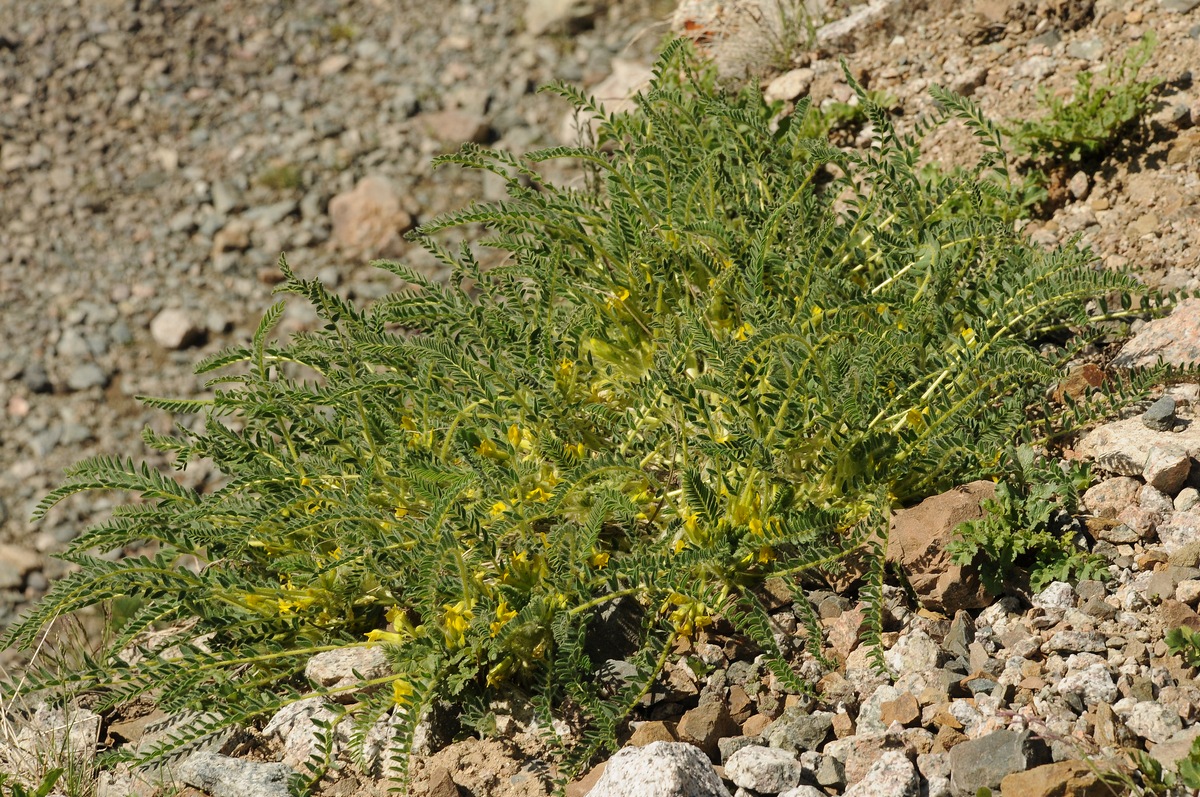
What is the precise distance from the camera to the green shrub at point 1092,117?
11.0 feet

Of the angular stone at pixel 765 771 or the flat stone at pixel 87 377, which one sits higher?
the angular stone at pixel 765 771

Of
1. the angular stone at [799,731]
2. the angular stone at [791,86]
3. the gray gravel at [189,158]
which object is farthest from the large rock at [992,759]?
the gray gravel at [189,158]

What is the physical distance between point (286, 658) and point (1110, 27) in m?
3.32

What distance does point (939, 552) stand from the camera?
2.41 metres

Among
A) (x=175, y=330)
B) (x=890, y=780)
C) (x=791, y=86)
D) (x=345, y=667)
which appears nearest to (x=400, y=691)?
(x=345, y=667)

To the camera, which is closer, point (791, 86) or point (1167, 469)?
point (1167, 469)

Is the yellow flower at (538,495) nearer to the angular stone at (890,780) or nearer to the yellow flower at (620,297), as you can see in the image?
the yellow flower at (620,297)

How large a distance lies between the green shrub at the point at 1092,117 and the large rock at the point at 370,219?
417 centimetres

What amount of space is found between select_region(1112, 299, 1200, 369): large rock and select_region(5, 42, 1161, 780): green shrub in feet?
0.79

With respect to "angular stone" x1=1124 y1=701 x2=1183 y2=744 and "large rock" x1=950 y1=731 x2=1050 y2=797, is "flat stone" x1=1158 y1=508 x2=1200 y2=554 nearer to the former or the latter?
"angular stone" x1=1124 y1=701 x2=1183 y2=744

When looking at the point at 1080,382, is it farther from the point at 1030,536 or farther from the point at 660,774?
the point at 660,774

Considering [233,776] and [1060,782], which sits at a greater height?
[233,776]

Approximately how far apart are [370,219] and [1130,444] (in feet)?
17.1

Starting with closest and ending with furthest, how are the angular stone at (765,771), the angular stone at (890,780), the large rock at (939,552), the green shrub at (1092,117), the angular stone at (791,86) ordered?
the angular stone at (890,780), the angular stone at (765,771), the large rock at (939,552), the green shrub at (1092,117), the angular stone at (791,86)
